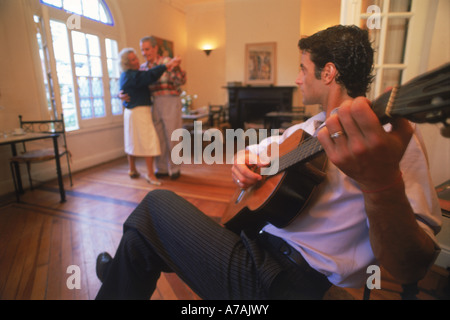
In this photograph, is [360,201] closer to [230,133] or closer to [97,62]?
[97,62]

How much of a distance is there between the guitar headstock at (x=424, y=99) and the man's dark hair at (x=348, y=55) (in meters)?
0.49

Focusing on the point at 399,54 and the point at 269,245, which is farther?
the point at 399,54

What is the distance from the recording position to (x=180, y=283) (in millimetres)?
1367

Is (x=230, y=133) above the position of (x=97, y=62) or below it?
Result: below

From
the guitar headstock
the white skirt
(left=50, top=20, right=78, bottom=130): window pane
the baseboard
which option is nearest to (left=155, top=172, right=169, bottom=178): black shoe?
the white skirt

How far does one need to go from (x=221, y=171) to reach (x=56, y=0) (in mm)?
2784

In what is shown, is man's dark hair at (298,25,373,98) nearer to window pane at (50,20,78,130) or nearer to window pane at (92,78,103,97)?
window pane at (50,20,78,130)

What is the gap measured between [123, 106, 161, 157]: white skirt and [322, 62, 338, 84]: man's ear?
7.56 ft

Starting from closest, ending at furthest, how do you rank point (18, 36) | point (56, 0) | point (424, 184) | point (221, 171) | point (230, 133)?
point (424, 184) → point (18, 36) → point (56, 0) → point (221, 171) → point (230, 133)

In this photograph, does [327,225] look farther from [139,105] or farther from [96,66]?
[96,66]

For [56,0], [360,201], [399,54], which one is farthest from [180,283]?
[56,0]

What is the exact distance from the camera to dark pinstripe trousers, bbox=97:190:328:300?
2.21 feet

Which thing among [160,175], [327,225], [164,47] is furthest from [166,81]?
[164,47]

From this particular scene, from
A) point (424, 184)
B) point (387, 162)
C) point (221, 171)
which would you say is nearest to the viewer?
point (387, 162)
